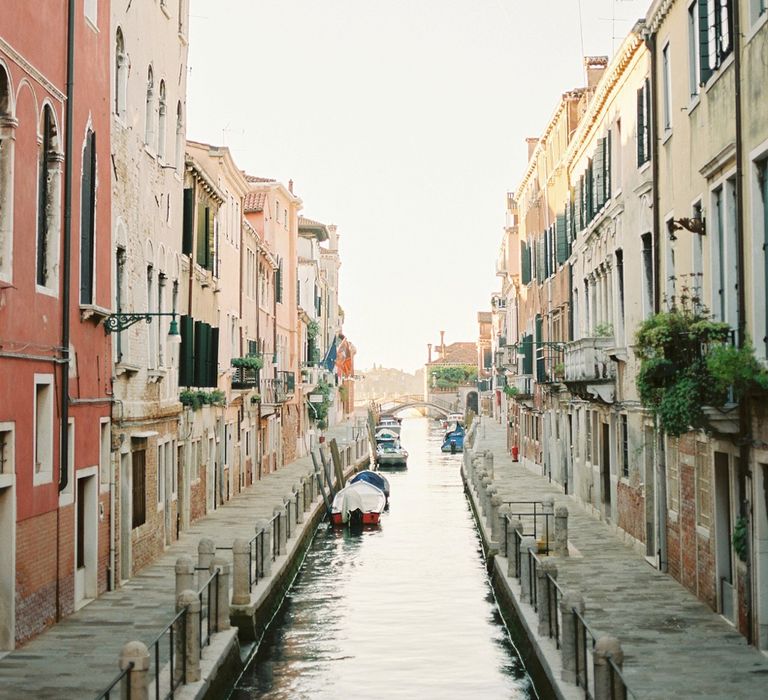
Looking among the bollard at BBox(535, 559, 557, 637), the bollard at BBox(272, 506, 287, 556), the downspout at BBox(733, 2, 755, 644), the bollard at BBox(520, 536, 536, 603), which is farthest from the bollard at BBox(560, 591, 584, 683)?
the bollard at BBox(272, 506, 287, 556)

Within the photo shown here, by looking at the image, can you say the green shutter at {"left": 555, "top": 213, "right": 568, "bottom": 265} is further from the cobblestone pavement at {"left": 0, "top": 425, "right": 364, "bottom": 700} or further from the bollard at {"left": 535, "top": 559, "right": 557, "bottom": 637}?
the bollard at {"left": 535, "top": 559, "right": 557, "bottom": 637}

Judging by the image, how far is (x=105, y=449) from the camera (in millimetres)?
15914

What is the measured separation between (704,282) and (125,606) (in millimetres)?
8289

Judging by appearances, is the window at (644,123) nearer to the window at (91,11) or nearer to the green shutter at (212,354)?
the window at (91,11)

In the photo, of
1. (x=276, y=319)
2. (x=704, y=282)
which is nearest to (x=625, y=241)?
(x=704, y=282)

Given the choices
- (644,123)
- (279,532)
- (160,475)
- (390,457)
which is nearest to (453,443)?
(390,457)

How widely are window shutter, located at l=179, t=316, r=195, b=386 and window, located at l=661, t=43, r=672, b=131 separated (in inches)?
356

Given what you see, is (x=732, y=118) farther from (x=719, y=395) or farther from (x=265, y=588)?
(x=265, y=588)

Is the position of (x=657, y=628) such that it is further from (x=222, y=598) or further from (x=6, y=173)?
(x=6, y=173)

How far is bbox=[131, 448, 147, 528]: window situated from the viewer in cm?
1734

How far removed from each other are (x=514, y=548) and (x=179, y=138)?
10023mm

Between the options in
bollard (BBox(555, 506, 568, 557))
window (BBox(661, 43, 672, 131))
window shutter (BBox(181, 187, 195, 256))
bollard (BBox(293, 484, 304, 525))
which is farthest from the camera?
bollard (BBox(293, 484, 304, 525))

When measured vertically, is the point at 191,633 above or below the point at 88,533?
below

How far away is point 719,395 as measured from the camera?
37.1 ft
